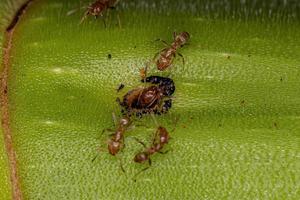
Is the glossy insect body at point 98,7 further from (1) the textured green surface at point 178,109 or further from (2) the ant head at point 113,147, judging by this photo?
(2) the ant head at point 113,147

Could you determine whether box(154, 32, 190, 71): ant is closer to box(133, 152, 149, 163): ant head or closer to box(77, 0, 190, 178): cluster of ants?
box(77, 0, 190, 178): cluster of ants

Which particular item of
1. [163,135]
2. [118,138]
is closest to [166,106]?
[163,135]

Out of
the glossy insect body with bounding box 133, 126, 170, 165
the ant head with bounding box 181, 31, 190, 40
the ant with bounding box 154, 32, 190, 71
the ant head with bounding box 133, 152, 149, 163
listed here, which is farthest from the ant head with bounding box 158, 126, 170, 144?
the ant head with bounding box 181, 31, 190, 40

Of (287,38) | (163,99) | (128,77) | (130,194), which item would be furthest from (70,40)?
(287,38)

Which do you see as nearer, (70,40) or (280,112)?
(280,112)

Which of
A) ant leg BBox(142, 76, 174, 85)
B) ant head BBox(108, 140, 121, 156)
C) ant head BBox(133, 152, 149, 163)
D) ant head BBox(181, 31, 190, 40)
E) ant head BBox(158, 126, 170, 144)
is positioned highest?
ant head BBox(181, 31, 190, 40)

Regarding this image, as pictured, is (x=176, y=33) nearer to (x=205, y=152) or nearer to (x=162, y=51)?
(x=162, y=51)
